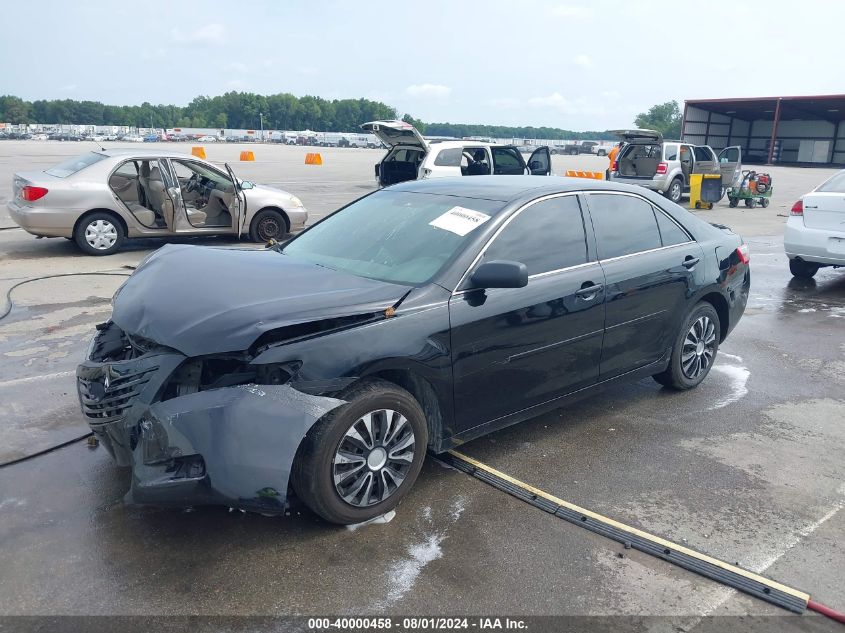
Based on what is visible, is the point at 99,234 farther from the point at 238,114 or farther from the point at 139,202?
the point at 238,114

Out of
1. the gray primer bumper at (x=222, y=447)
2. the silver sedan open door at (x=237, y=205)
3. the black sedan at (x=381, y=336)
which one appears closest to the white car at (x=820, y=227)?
the black sedan at (x=381, y=336)

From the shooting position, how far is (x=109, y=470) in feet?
12.8

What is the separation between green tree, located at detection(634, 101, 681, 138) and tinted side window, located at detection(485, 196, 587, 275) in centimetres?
11059

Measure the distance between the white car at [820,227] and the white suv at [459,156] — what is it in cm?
697

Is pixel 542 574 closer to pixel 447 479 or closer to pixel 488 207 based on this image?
pixel 447 479

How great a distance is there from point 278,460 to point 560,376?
6.24 feet

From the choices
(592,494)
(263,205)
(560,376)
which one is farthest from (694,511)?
(263,205)

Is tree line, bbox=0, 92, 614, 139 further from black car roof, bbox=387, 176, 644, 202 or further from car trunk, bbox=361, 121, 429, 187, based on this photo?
black car roof, bbox=387, 176, 644, 202

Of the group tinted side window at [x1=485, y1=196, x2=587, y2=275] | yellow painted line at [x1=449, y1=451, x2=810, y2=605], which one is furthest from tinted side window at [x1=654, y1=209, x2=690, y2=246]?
yellow painted line at [x1=449, y1=451, x2=810, y2=605]

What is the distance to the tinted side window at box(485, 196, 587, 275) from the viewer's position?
4.07m

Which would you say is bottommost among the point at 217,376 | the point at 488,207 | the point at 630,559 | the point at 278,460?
the point at 630,559

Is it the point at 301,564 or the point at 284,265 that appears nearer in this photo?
the point at 301,564

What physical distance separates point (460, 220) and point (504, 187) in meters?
0.53

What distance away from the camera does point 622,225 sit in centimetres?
477
